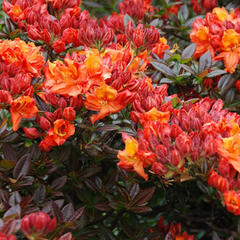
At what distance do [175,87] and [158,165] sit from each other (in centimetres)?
88

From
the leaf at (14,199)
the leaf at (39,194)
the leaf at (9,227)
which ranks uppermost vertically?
the leaf at (9,227)

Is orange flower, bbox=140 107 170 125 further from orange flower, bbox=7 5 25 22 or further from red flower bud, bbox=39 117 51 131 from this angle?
orange flower, bbox=7 5 25 22

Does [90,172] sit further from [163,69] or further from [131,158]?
[163,69]

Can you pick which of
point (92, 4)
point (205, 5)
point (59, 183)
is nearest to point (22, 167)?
point (59, 183)

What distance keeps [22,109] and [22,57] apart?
294mm

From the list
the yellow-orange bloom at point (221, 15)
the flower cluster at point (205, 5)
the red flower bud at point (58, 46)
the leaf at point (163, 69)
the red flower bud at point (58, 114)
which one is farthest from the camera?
the flower cluster at point (205, 5)

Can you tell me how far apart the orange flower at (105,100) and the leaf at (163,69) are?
55 cm

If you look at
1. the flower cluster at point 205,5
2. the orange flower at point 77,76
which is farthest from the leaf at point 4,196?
the flower cluster at point 205,5

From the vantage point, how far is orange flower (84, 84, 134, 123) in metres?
1.66

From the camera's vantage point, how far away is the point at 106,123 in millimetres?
1821

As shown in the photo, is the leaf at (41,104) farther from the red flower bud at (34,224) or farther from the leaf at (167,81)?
the leaf at (167,81)

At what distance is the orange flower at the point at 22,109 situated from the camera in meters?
1.67

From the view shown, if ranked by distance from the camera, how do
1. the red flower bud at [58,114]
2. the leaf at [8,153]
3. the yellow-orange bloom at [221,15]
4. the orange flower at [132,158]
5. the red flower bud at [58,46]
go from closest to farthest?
the orange flower at [132,158]
the red flower bud at [58,114]
the leaf at [8,153]
the red flower bud at [58,46]
the yellow-orange bloom at [221,15]

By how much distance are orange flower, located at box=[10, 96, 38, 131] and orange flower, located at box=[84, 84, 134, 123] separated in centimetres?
23
